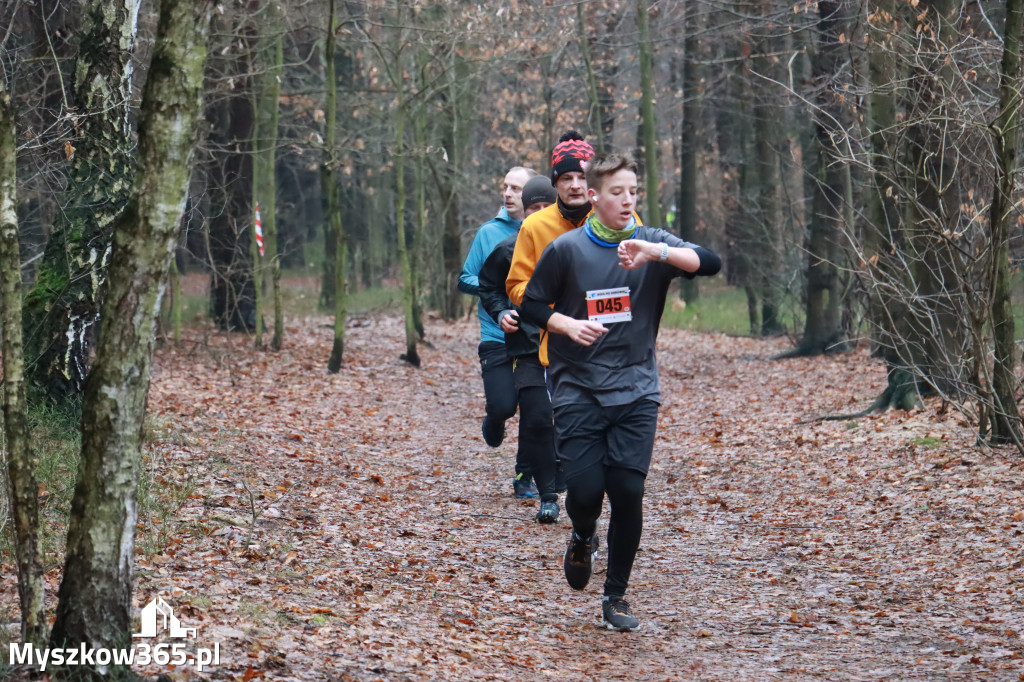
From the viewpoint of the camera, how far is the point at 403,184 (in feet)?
56.0

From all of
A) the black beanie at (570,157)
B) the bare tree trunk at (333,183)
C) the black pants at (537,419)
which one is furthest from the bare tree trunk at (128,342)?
the bare tree trunk at (333,183)

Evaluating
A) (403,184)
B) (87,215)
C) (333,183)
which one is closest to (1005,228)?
(87,215)

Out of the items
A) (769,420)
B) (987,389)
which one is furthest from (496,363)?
(769,420)

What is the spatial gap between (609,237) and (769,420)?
26.6ft

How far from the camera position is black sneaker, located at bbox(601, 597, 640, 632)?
5.44 metres

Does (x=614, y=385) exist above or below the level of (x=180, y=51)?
below

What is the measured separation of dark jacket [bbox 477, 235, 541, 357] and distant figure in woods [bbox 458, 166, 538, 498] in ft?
0.71

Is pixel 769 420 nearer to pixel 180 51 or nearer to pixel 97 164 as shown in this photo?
pixel 97 164

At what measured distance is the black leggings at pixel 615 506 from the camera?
5328 mm

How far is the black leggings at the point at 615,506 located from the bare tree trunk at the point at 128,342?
2382 millimetres

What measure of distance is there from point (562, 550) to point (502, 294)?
1.82m

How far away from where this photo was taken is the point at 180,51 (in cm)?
364

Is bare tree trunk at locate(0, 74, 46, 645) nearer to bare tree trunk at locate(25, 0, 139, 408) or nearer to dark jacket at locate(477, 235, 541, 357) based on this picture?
dark jacket at locate(477, 235, 541, 357)

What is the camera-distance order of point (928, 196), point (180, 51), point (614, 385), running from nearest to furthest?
point (180, 51) < point (614, 385) < point (928, 196)
